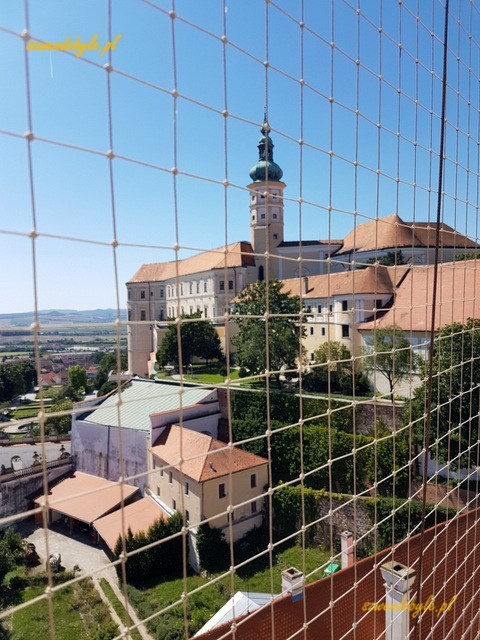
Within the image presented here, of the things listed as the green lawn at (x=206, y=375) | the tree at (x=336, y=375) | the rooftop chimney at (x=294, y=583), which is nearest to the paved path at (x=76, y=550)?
the green lawn at (x=206, y=375)

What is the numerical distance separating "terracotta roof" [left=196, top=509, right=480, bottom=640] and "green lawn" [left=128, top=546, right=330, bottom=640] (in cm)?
268

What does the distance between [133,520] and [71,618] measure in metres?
0.97

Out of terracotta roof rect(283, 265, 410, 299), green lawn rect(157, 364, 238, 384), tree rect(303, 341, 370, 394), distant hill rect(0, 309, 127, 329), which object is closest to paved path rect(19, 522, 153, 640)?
green lawn rect(157, 364, 238, 384)

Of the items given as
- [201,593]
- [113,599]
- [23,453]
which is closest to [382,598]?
[201,593]

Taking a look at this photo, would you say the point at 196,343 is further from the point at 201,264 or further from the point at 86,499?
the point at 201,264

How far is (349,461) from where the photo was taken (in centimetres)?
488

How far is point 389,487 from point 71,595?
123 inches

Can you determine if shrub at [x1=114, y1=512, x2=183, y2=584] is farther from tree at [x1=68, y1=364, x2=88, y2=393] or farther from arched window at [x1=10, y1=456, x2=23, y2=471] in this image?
tree at [x1=68, y1=364, x2=88, y2=393]

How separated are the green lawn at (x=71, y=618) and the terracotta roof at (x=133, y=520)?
50 cm

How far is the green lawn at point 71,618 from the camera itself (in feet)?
12.9

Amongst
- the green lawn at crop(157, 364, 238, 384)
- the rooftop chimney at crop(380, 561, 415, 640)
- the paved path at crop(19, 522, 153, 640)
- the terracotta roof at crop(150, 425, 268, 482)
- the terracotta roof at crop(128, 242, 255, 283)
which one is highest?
the terracotta roof at crop(128, 242, 255, 283)

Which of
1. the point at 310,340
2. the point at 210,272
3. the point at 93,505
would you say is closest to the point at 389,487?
the point at 310,340

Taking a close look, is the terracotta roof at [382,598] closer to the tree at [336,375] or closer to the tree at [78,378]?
the tree at [336,375]

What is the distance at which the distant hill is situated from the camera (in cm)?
52
